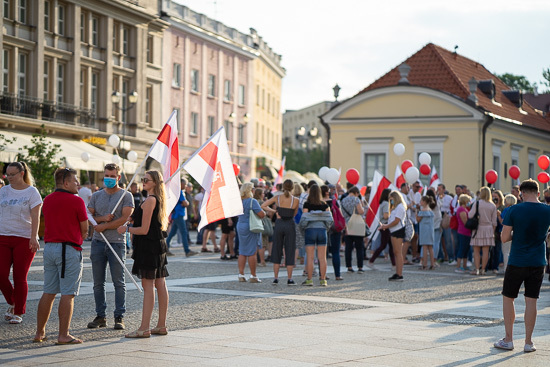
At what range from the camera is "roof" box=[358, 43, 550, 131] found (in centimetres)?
4541

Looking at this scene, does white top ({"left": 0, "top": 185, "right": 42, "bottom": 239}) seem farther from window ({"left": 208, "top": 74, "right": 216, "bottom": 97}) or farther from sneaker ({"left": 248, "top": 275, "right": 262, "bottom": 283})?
window ({"left": 208, "top": 74, "right": 216, "bottom": 97})

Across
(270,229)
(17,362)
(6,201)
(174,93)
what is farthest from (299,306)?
(174,93)

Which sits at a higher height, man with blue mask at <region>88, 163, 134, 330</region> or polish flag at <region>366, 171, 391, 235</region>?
polish flag at <region>366, 171, 391, 235</region>

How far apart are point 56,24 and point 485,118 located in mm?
19832

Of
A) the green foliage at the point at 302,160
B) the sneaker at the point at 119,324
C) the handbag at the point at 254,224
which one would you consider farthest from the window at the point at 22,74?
the green foliage at the point at 302,160

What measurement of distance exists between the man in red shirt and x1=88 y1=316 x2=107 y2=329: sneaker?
93 cm

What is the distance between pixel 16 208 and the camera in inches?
466

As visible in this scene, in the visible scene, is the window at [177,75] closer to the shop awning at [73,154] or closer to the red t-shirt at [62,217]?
the shop awning at [73,154]

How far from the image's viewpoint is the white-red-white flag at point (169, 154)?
13067 mm

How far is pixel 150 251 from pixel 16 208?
1953mm

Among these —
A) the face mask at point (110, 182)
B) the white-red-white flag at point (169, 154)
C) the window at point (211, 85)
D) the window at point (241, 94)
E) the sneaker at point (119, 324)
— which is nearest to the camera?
the sneaker at point (119, 324)

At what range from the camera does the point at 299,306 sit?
47.2ft

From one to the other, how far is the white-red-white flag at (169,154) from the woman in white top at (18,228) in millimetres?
1855

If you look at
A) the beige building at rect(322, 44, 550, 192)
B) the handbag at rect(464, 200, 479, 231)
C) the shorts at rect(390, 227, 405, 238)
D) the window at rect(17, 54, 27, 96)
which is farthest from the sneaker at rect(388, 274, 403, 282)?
the window at rect(17, 54, 27, 96)
